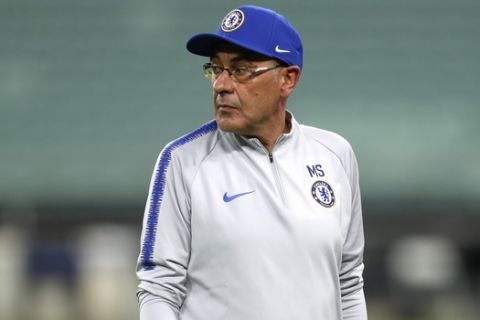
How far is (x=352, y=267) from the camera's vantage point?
237 centimetres

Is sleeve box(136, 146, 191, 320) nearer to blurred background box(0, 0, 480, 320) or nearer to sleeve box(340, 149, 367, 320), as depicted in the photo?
sleeve box(340, 149, 367, 320)

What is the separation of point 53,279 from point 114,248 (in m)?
0.49

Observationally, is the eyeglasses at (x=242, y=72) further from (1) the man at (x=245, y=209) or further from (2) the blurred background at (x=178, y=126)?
(2) the blurred background at (x=178, y=126)

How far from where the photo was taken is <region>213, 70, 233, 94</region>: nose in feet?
7.23

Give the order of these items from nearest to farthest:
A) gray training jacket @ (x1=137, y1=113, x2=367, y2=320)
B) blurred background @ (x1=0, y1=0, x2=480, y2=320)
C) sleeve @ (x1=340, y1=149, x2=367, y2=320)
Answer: gray training jacket @ (x1=137, y1=113, x2=367, y2=320) → sleeve @ (x1=340, y1=149, x2=367, y2=320) → blurred background @ (x1=0, y1=0, x2=480, y2=320)

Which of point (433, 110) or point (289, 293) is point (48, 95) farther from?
point (289, 293)

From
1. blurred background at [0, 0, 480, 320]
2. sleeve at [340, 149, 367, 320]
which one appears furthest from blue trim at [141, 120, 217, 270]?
blurred background at [0, 0, 480, 320]

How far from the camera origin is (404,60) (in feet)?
28.2

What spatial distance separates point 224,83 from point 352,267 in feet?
1.73

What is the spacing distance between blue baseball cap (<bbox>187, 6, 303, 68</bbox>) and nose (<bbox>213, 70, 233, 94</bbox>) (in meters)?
0.07

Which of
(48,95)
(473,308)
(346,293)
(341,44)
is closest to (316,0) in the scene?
(341,44)

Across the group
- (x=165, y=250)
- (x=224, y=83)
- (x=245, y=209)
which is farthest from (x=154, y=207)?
(x=224, y=83)

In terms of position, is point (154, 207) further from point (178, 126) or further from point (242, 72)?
point (178, 126)

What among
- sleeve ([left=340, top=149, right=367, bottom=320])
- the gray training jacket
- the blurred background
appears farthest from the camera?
the blurred background
